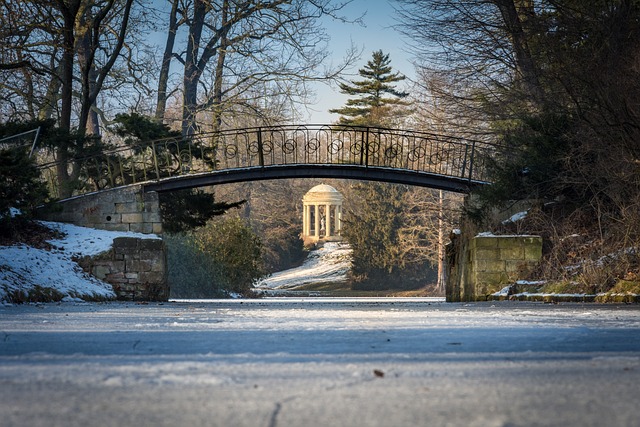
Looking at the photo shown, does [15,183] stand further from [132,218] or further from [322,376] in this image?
[322,376]

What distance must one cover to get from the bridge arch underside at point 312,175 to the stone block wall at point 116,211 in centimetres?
50

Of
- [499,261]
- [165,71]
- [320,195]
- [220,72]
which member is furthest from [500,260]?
[320,195]

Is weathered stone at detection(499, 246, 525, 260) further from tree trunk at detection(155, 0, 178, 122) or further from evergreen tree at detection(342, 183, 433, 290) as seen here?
evergreen tree at detection(342, 183, 433, 290)

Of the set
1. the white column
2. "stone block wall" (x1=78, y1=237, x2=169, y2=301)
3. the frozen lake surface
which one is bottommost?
the frozen lake surface

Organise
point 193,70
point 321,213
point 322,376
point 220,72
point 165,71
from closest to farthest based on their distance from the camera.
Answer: point 322,376 < point 220,72 < point 193,70 < point 165,71 < point 321,213

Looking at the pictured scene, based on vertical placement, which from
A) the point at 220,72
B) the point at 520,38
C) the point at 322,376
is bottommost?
the point at 322,376

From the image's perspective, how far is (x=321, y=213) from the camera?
230ft

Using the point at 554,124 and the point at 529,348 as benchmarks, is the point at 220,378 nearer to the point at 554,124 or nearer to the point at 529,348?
the point at 529,348

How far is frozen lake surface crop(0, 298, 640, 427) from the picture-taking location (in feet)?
10.4

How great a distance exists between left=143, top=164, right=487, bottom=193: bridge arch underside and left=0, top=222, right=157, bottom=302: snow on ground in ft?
7.65

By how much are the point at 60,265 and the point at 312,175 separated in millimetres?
7410

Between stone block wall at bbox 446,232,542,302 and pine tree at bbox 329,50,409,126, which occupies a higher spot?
pine tree at bbox 329,50,409,126

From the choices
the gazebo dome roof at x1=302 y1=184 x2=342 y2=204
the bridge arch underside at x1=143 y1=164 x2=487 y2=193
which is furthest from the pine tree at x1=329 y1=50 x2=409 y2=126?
the bridge arch underside at x1=143 y1=164 x2=487 y2=193

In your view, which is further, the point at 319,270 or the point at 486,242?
the point at 319,270
